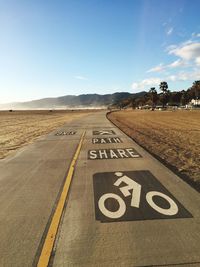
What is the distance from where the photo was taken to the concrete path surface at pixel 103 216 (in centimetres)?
368

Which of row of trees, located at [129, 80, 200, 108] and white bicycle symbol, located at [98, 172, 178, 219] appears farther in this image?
row of trees, located at [129, 80, 200, 108]

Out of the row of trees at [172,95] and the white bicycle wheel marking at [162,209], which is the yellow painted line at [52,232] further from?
the row of trees at [172,95]

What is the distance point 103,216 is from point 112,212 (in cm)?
26

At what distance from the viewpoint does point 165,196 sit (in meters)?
5.97

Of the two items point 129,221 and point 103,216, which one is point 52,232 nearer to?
point 103,216

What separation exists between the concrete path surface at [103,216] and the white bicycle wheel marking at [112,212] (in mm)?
20

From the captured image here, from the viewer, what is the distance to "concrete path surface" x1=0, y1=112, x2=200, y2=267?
3.68 metres

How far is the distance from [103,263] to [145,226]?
50.2 inches

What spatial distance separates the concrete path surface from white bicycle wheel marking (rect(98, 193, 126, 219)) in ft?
0.07

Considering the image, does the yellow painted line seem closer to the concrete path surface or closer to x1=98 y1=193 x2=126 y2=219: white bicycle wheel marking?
the concrete path surface

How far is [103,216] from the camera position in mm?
4957

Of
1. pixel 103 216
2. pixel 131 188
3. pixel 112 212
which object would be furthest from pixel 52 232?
pixel 131 188

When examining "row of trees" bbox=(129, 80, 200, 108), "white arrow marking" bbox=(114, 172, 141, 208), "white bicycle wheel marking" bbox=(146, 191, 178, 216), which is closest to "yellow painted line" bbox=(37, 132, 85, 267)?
"white arrow marking" bbox=(114, 172, 141, 208)

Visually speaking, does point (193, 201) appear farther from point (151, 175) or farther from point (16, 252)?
point (16, 252)
